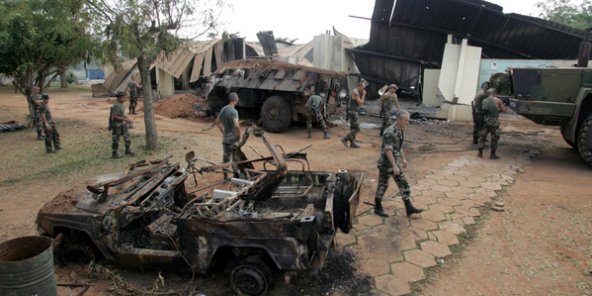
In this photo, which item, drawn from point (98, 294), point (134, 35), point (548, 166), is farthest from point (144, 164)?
point (548, 166)

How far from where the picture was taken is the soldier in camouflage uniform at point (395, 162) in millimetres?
5238

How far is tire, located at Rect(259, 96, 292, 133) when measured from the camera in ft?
37.6

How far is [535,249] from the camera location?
461cm

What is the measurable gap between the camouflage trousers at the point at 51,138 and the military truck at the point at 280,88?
15.9 ft

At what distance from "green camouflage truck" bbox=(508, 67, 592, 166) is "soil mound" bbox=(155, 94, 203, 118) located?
34.8 feet

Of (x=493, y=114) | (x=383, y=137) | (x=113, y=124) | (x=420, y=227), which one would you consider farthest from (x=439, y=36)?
(x=420, y=227)

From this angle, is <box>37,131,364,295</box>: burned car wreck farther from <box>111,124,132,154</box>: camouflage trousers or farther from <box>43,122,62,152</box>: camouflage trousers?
<box>43,122,62,152</box>: camouflage trousers

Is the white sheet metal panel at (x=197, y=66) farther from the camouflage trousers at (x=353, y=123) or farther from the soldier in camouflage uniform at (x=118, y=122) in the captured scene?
the camouflage trousers at (x=353, y=123)

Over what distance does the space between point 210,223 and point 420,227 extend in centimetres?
277

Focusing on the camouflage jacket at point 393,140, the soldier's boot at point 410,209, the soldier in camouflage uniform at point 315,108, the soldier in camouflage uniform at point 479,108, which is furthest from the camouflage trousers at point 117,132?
the soldier in camouflage uniform at point 479,108

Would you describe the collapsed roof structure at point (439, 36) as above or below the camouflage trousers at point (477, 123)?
above

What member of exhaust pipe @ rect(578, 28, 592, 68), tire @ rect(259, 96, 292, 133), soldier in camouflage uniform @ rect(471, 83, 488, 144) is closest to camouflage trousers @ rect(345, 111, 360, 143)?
tire @ rect(259, 96, 292, 133)

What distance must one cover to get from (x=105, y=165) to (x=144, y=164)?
10.7ft

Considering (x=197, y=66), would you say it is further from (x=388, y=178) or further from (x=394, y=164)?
(x=394, y=164)
